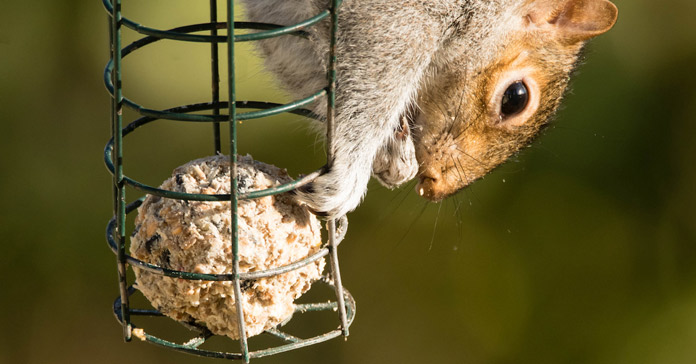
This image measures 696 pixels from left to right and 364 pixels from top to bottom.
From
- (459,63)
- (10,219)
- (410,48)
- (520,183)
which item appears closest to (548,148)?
(520,183)

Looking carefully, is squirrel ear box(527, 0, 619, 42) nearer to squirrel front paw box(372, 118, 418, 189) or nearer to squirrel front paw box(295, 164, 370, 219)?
squirrel front paw box(372, 118, 418, 189)

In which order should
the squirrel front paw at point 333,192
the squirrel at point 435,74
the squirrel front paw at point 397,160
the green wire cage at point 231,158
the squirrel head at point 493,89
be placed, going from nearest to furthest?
the green wire cage at point 231,158
the squirrel front paw at point 333,192
the squirrel at point 435,74
the squirrel front paw at point 397,160
the squirrel head at point 493,89

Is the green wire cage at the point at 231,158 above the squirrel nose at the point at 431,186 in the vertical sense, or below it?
above

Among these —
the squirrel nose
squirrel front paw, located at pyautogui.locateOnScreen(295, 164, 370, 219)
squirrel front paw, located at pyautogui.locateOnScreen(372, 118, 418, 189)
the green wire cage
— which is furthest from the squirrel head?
the green wire cage

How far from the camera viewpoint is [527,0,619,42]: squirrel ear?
2059 millimetres

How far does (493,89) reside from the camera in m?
2.12

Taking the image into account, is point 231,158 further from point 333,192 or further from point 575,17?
point 575,17

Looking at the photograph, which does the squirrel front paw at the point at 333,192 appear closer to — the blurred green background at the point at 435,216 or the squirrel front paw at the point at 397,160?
the squirrel front paw at the point at 397,160

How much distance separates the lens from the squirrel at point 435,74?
1.80 metres

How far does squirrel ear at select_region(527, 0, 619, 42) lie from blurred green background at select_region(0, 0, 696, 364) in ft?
1.76

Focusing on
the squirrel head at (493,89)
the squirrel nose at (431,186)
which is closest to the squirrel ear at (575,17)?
the squirrel head at (493,89)

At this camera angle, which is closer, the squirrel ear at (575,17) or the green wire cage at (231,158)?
the green wire cage at (231,158)

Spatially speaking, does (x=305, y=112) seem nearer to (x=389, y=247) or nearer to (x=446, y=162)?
(x=446, y=162)

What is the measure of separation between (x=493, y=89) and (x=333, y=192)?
0.62 meters
